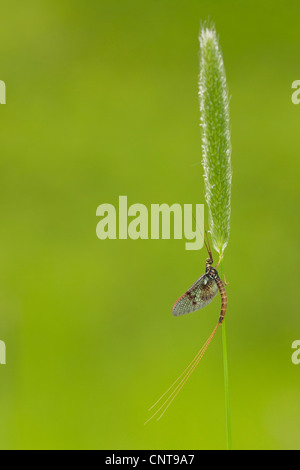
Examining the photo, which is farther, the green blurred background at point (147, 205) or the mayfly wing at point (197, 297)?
the green blurred background at point (147, 205)

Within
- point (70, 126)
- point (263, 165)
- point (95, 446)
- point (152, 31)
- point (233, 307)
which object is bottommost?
point (95, 446)

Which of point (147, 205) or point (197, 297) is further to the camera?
point (147, 205)
